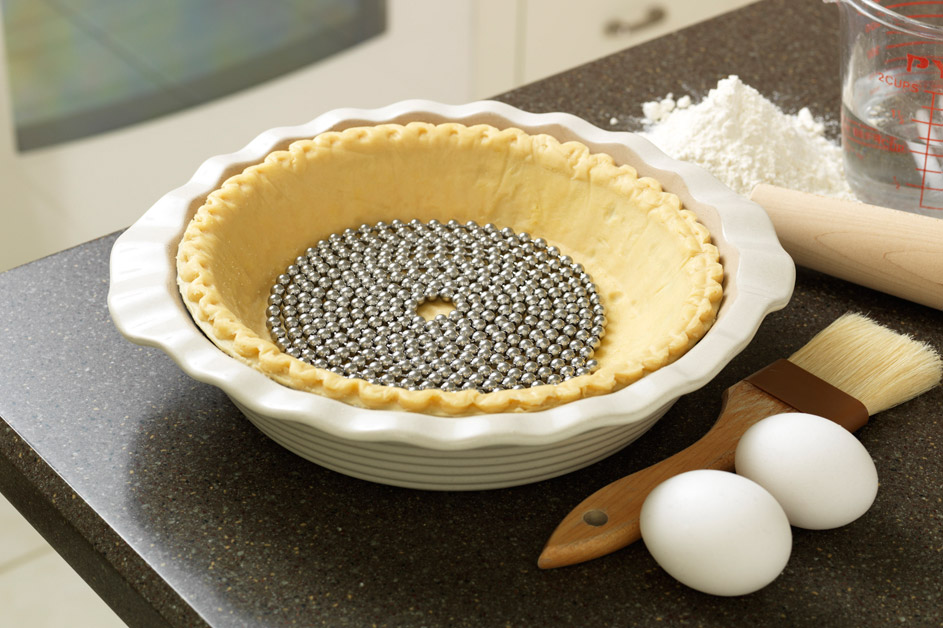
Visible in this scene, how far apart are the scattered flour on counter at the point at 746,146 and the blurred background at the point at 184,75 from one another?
4.01 feet

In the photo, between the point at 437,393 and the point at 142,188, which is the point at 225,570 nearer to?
the point at 437,393

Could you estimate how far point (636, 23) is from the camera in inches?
91.4

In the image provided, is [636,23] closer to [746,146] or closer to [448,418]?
[746,146]

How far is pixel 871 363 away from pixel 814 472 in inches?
6.6

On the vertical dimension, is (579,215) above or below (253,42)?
above

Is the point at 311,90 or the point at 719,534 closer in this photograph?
the point at 719,534

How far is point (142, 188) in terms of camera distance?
2.00 meters

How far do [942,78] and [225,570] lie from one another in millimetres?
689

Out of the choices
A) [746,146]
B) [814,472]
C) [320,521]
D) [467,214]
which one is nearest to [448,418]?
[320,521]

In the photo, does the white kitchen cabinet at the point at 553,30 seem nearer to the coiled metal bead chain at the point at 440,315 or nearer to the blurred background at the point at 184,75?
the blurred background at the point at 184,75

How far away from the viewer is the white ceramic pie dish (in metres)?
0.61

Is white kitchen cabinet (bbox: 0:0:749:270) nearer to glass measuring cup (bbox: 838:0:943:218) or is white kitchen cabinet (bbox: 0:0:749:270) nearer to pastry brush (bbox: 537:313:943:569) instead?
glass measuring cup (bbox: 838:0:943:218)

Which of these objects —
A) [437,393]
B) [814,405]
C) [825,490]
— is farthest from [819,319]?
[437,393]

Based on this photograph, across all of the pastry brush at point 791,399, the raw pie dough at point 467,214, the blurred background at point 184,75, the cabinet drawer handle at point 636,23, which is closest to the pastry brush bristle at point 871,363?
the pastry brush at point 791,399
